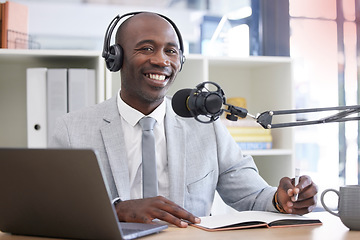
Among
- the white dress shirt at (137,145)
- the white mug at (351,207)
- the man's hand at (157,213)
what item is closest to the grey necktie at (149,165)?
the white dress shirt at (137,145)

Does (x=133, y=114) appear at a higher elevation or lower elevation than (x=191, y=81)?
lower

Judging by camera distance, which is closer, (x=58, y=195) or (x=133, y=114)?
(x=58, y=195)

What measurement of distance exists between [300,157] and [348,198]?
1.93 meters

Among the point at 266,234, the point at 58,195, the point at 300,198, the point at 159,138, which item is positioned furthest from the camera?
the point at 159,138

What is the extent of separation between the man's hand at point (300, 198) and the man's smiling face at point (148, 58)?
0.65 metres

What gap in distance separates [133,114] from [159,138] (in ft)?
0.41

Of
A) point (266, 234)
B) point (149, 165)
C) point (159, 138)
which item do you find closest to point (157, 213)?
point (266, 234)

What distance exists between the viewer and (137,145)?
1852 millimetres

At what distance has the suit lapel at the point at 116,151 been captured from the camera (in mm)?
1728

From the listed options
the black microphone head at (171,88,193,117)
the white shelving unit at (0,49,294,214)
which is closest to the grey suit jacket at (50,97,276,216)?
the black microphone head at (171,88,193,117)

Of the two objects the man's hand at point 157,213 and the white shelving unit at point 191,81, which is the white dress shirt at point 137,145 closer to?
the man's hand at point 157,213

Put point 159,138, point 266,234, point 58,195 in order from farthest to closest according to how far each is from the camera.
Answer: point 159,138 < point 266,234 < point 58,195

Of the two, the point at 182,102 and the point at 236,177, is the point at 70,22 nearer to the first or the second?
the point at 236,177

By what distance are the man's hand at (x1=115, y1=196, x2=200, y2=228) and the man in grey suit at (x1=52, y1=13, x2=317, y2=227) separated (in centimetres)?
41
